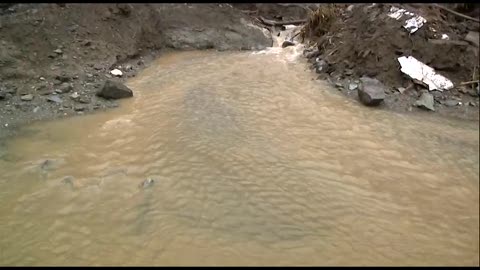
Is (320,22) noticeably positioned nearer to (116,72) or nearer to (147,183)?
(116,72)

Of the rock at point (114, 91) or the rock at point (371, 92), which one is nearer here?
the rock at point (371, 92)

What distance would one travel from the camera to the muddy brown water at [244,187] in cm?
289

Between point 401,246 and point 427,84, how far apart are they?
2017mm

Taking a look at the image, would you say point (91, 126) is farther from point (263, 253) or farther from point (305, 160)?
point (263, 253)

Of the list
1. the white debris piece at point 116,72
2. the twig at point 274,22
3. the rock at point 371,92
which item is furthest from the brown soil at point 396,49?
the white debris piece at point 116,72

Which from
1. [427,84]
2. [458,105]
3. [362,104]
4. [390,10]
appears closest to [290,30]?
[390,10]

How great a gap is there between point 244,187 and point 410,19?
3821 millimetres

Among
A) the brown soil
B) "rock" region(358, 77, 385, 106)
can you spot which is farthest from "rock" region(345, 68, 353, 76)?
"rock" region(358, 77, 385, 106)

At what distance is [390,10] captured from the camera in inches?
255

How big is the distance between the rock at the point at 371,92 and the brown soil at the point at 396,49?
0.33ft

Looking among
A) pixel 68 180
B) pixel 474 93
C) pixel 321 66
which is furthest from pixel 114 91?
pixel 474 93

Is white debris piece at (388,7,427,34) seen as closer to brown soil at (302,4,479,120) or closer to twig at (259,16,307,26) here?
brown soil at (302,4,479,120)

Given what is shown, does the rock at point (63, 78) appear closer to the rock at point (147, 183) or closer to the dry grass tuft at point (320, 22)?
the rock at point (147, 183)

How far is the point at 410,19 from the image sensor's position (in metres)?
5.91
